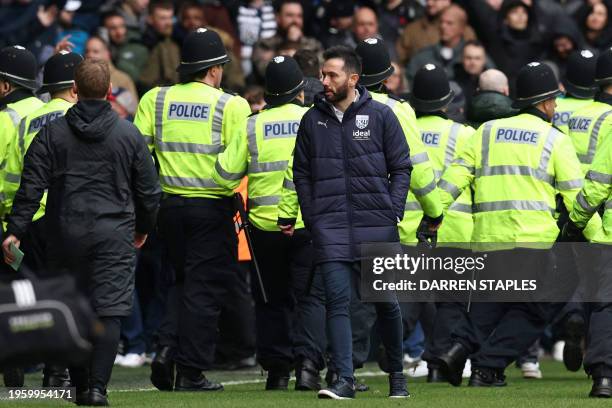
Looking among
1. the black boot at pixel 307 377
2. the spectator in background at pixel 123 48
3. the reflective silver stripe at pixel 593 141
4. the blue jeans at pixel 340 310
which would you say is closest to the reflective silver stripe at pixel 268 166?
the black boot at pixel 307 377

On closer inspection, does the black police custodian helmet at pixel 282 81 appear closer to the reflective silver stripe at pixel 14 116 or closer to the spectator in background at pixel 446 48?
the reflective silver stripe at pixel 14 116

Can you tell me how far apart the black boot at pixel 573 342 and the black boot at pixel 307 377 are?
247cm

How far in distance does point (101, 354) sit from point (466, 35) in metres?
10.5

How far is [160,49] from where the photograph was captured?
20141mm

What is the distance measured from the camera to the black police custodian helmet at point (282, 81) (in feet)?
44.5

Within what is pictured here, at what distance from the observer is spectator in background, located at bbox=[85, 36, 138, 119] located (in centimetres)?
1828

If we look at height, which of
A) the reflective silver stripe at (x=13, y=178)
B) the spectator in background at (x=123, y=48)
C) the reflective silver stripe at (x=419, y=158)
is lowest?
the spectator in background at (x=123, y=48)

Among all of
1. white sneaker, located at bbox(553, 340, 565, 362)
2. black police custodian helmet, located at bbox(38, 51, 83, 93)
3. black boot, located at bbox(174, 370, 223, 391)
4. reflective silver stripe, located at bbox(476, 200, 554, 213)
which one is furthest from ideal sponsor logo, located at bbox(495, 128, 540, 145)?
white sneaker, located at bbox(553, 340, 565, 362)

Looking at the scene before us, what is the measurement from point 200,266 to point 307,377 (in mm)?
1221

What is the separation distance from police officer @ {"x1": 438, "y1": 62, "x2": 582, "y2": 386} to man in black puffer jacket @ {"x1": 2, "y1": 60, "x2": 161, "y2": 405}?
313 cm

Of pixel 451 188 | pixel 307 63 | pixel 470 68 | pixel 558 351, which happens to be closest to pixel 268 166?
pixel 451 188

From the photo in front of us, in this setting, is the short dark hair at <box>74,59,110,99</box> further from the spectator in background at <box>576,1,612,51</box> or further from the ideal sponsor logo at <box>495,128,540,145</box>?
the spectator in background at <box>576,1,612,51</box>

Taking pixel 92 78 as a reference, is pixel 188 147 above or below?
below

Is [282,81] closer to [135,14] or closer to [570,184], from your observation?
[570,184]
